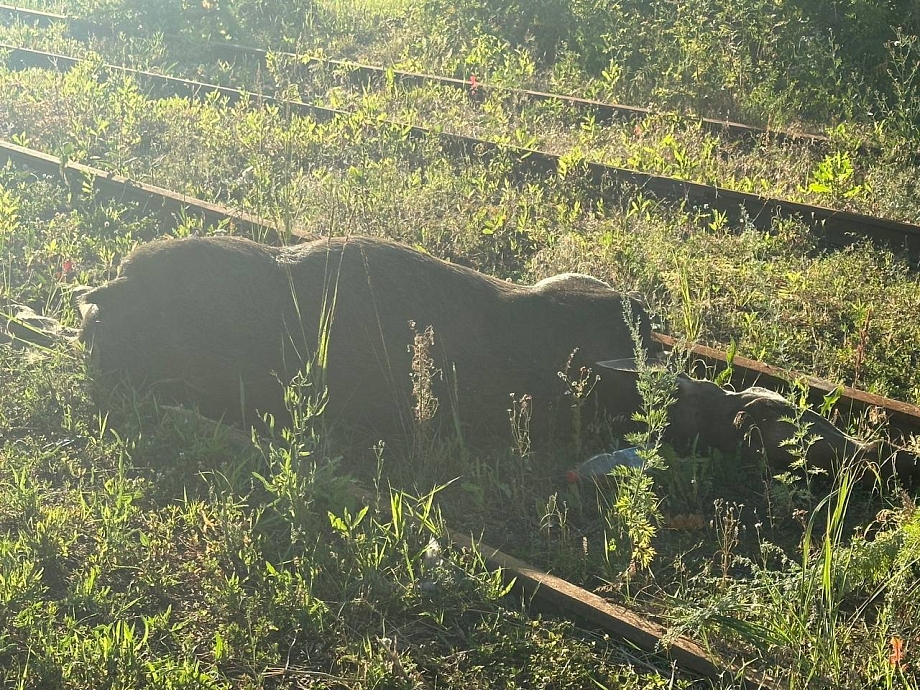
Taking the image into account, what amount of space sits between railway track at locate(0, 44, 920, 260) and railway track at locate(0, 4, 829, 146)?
4.66ft

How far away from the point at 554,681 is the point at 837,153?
6098 mm

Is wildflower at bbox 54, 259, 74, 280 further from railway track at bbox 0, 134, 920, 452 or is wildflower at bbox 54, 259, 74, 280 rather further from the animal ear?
the animal ear

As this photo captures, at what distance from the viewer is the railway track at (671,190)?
752 centimetres

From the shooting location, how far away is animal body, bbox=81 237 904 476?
207 inches

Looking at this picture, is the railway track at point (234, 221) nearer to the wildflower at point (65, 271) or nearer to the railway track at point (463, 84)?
the wildflower at point (65, 271)

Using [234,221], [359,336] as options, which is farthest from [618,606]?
[234,221]

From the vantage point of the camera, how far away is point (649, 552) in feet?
14.0

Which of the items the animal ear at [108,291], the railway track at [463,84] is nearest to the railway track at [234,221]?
the animal ear at [108,291]

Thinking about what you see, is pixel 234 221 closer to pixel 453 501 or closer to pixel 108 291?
pixel 108 291

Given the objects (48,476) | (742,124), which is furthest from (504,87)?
(48,476)

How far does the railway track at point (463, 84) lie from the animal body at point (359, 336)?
15.6ft

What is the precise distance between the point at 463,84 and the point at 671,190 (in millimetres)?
3949

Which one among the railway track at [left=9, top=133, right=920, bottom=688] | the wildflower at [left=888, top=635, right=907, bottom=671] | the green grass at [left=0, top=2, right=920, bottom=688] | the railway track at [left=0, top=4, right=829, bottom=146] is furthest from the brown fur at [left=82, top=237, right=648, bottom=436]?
the railway track at [left=0, top=4, right=829, bottom=146]

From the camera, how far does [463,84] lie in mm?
11656
